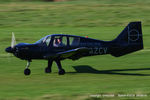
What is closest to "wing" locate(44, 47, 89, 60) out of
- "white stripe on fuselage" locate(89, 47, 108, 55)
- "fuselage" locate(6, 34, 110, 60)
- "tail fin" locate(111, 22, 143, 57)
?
"fuselage" locate(6, 34, 110, 60)

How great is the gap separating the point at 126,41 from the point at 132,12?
2383 centimetres

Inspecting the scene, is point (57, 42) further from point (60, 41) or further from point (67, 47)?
point (67, 47)

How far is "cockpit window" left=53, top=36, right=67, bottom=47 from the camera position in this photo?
53.7ft

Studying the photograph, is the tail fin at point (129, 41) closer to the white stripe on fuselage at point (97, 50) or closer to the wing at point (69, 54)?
the white stripe on fuselage at point (97, 50)

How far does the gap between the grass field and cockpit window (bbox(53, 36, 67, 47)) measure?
4.88 ft

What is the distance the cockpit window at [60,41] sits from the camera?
16375 millimetres

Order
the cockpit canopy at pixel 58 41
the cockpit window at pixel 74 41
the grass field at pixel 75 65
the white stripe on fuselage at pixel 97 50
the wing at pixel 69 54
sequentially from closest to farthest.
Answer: the grass field at pixel 75 65, the wing at pixel 69 54, the cockpit canopy at pixel 58 41, the cockpit window at pixel 74 41, the white stripe on fuselage at pixel 97 50

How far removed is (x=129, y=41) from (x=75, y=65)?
3.42 m

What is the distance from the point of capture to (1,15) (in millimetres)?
39469

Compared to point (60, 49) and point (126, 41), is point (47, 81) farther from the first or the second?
point (126, 41)

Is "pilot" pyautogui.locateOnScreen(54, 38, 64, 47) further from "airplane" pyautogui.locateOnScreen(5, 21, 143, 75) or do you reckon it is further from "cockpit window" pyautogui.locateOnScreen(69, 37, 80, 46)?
"cockpit window" pyautogui.locateOnScreen(69, 37, 80, 46)

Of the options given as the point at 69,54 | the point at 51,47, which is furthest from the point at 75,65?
the point at 69,54

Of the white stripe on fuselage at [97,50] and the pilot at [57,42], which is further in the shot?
the white stripe on fuselage at [97,50]

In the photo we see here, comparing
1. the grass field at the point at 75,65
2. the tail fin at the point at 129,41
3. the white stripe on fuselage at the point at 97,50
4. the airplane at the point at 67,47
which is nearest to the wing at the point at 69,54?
the airplane at the point at 67,47
